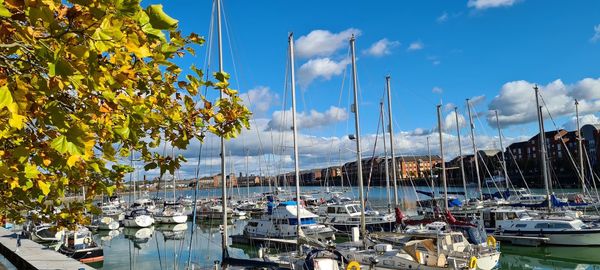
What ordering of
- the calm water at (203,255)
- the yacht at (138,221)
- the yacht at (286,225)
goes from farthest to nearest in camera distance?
the yacht at (138,221)
the yacht at (286,225)
the calm water at (203,255)

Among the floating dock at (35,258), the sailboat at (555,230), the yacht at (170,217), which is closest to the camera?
the floating dock at (35,258)

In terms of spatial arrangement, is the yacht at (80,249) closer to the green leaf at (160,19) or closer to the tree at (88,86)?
the tree at (88,86)

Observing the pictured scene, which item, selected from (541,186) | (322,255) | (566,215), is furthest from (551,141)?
(322,255)

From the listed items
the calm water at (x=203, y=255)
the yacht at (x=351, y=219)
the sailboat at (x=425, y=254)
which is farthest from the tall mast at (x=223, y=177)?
the yacht at (x=351, y=219)

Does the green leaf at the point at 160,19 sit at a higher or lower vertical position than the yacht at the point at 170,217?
higher

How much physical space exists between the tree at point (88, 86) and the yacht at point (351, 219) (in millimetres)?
37546

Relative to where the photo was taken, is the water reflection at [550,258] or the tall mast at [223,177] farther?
the water reflection at [550,258]

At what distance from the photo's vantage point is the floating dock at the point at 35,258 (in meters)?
23.4

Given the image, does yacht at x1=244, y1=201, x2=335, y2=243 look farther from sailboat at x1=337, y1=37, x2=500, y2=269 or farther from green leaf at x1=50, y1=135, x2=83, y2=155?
green leaf at x1=50, y1=135, x2=83, y2=155

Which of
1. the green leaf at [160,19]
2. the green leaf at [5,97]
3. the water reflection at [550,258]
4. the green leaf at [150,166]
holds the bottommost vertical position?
the water reflection at [550,258]

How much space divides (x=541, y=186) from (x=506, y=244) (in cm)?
9989

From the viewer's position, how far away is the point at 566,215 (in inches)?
1558

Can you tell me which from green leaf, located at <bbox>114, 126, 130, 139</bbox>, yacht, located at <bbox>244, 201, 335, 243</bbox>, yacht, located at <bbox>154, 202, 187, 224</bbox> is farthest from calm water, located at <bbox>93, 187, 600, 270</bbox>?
green leaf, located at <bbox>114, 126, 130, 139</bbox>

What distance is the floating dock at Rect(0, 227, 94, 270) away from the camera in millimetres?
23422
